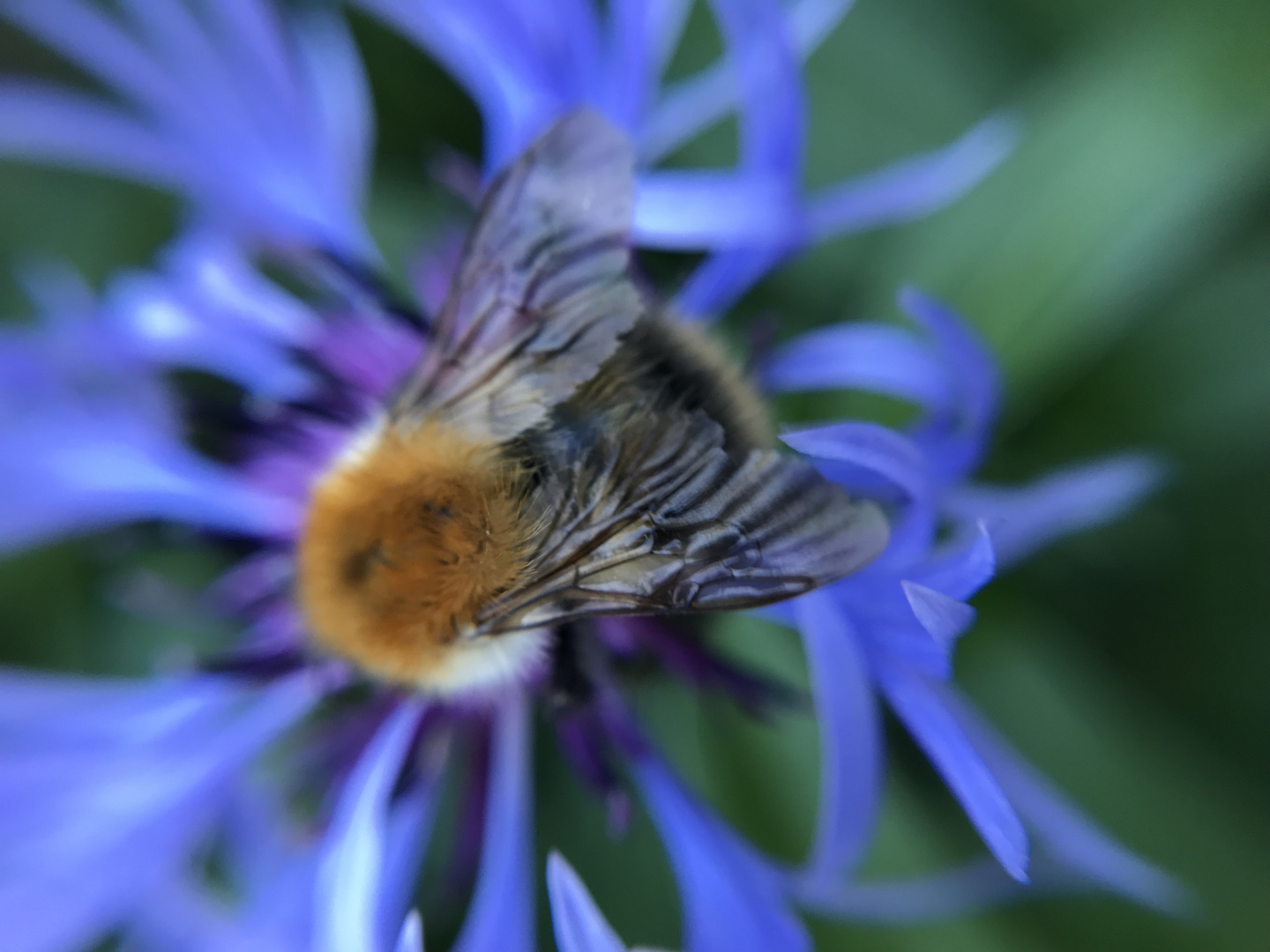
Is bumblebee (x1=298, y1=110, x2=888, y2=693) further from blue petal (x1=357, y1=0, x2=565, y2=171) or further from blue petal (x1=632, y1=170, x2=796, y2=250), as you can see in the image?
blue petal (x1=357, y1=0, x2=565, y2=171)

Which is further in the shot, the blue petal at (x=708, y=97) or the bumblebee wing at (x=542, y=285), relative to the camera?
the blue petal at (x=708, y=97)

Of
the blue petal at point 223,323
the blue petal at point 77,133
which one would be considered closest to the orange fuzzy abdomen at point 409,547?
the blue petal at point 223,323

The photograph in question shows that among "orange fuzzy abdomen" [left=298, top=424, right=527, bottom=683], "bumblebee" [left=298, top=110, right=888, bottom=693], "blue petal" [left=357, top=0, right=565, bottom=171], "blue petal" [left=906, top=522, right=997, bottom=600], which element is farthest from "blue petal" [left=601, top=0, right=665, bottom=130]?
"blue petal" [left=906, top=522, right=997, bottom=600]

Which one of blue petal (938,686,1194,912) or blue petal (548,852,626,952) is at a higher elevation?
blue petal (938,686,1194,912)

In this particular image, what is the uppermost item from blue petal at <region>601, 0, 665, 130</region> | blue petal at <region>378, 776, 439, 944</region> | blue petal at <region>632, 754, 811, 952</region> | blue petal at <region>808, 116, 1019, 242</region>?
blue petal at <region>808, 116, 1019, 242</region>

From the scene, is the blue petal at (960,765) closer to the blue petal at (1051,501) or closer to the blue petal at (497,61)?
the blue petal at (1051,501)

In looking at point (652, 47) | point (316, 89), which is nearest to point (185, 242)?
point (316, 89)

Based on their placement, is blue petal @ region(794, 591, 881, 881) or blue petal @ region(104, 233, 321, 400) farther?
blue petal @ region(104, 233, 321, 400)
